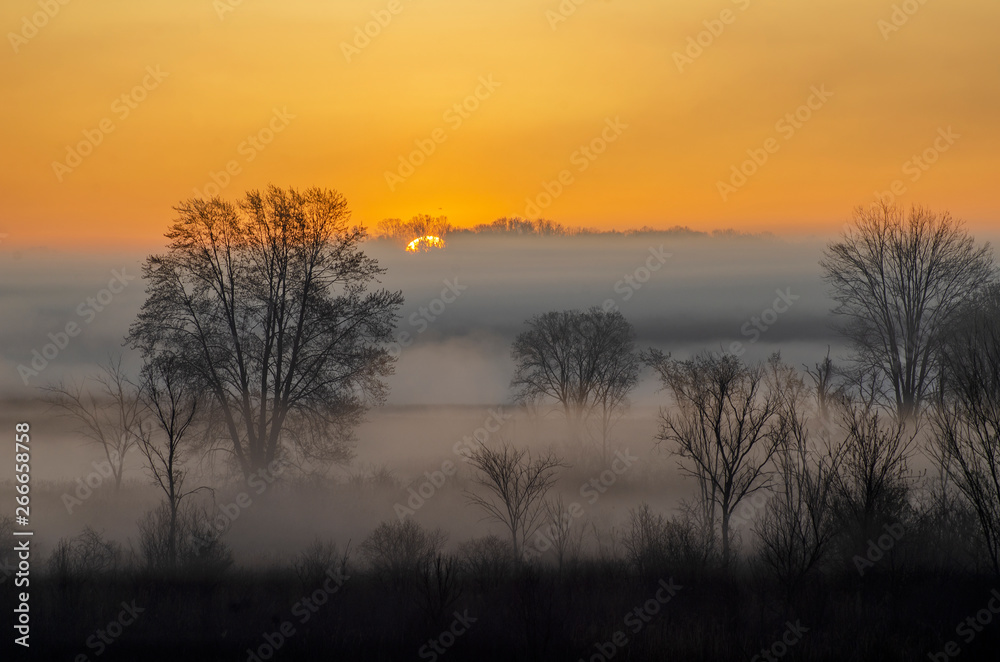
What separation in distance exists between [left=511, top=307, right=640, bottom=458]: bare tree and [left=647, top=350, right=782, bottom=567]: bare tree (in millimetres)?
4036

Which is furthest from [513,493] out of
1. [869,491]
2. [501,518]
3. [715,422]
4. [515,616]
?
[869,491]

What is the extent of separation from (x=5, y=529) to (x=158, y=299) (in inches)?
395

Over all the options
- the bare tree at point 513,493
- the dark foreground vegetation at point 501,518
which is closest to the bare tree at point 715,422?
the dark foreground vegetation at point 501,518

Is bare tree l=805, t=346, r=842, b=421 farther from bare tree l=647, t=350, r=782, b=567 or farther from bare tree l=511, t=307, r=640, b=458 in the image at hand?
bare tree l=511, t=307, r=640, b=458

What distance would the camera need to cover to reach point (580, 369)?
155 feet

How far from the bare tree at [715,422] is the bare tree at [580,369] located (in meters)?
4.04

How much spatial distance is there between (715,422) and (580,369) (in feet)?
70.4

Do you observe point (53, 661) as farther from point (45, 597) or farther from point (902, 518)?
point (902, 518)

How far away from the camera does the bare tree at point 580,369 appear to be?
47094 millimetres

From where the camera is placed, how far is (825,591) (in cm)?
1773

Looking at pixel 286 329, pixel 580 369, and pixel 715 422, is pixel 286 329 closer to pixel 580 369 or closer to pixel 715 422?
pixel 715 422

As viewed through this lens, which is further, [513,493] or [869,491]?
[513,493]

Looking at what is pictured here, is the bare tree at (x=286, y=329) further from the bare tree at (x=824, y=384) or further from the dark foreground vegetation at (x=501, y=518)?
the bare tree at (x=824, y=384)

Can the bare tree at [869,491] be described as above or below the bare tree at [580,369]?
below
